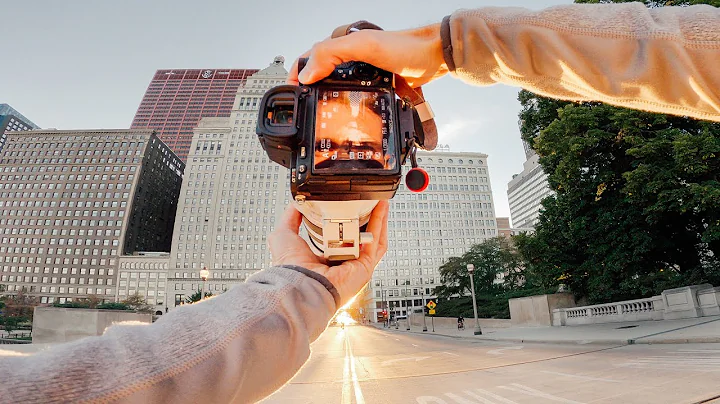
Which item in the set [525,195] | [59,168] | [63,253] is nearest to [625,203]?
[63,253]

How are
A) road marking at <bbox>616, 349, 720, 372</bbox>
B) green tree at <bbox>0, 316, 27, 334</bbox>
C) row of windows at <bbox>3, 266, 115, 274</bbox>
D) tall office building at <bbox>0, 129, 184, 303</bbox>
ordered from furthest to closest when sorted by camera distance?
tall office building at <bbox>0, 129, 184, 303</bbox> → row of windows at <bbox>3, 266, 115, 274</bbox> → green tree at <bbox>0, 316, 27, 334</bbox> → road marking at <bbox>616, 349, 720, 372</bbox>

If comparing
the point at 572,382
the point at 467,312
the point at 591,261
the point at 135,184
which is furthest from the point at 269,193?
the point at 572,382

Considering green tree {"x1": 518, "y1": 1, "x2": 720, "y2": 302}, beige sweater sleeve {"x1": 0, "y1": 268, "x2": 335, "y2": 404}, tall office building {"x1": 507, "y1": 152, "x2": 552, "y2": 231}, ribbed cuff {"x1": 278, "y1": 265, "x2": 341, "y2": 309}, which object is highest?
tall office building {"x1": 507, "y1": 152, "x2": 552, "y2": 231}

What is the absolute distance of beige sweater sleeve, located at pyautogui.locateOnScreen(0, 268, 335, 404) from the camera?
534 millimetres

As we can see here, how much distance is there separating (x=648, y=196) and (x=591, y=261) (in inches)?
153

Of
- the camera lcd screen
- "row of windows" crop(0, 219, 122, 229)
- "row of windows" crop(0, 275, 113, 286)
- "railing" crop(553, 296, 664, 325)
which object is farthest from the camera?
"row of windows" crop(0, 219, 122, 229)

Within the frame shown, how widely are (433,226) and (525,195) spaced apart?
6759 centimetres

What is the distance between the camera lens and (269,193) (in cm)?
9319

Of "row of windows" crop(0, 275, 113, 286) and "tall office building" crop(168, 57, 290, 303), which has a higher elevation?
"tall office building" crop(168, 57, 290, 303)

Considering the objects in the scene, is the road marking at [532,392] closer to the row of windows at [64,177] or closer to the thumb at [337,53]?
the thumb at [337,53]

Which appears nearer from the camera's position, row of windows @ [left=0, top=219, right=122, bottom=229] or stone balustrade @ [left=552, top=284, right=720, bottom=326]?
stone balustrade @ [left=552, top=284, right=720, bottom=326]

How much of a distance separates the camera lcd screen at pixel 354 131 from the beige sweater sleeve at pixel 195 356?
481 millimetres

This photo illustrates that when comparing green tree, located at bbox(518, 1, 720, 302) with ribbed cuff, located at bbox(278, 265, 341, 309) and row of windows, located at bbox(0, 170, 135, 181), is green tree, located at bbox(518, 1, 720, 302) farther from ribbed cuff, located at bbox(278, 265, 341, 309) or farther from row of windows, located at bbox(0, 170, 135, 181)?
row of windows, located at bbox(0, 170, 135, 181)

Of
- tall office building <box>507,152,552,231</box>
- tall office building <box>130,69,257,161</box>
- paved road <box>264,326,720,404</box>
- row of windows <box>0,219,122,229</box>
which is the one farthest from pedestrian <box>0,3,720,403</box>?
tall office building <box>130,69,257,161</box>
